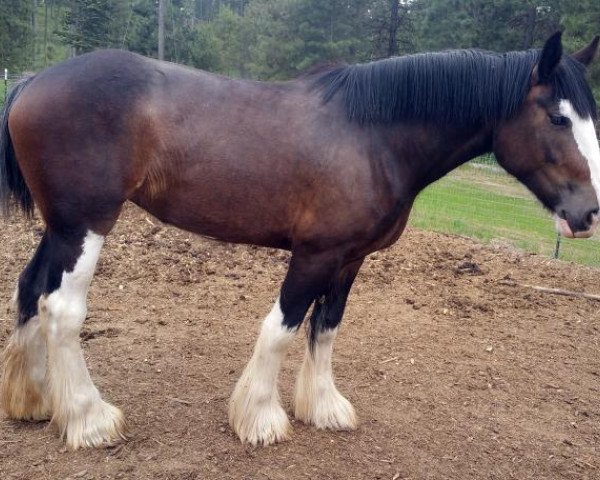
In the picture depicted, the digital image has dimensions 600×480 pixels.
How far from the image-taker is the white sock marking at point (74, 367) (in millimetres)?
2805

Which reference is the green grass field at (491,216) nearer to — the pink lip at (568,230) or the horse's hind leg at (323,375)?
the pink lip at (568,230)

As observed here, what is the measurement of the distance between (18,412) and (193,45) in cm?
2279

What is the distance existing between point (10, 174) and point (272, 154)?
1.56 meters

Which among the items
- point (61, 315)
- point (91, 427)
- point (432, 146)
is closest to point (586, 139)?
point (432, 146)

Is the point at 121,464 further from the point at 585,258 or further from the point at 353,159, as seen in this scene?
the point at 585,258

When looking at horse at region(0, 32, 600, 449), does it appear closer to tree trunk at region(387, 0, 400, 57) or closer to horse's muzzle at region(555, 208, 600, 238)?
horse's muzzle at region(555, 208, 600, 238)

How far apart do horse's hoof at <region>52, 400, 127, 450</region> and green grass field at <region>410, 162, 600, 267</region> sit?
6708 mm

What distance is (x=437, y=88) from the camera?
2914mm

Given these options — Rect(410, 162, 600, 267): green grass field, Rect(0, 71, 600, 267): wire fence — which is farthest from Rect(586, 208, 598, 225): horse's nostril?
Rect(410, 162, 600, 267): green grass field

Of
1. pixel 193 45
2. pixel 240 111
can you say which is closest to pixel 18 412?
pixel 240 111

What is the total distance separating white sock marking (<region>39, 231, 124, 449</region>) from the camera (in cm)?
280

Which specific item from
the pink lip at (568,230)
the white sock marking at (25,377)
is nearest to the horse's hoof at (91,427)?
the white sock marking at (25,377)

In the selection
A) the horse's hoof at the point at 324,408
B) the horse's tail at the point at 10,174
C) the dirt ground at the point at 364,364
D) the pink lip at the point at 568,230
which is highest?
the pink lip at the point at 568,230

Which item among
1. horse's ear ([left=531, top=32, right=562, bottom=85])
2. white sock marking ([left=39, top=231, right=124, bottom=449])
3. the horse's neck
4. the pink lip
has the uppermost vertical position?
horse's ear ([left=531, top=32, right=562, bottom=85])
